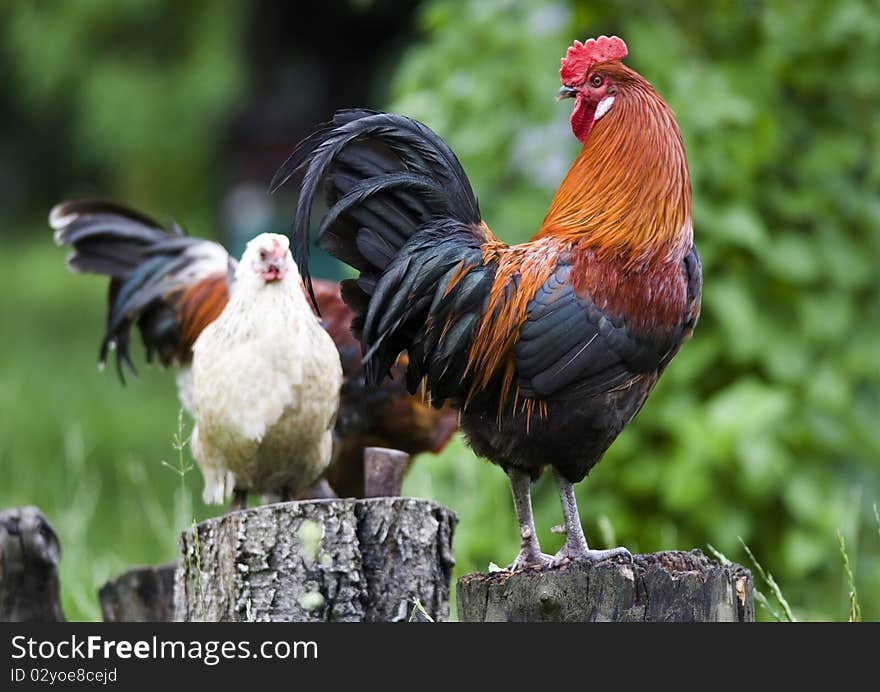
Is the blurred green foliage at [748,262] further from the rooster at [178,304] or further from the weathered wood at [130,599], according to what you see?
the weathered wood at [130,599]

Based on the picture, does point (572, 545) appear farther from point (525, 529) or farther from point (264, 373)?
point (264, 373)

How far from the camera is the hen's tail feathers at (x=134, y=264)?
202 inches

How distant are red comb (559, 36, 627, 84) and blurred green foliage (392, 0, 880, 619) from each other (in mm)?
1605

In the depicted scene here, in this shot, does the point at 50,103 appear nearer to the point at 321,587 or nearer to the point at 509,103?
the point at 509,103

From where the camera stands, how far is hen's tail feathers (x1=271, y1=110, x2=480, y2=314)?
3256mm

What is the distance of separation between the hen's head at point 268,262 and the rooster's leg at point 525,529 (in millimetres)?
976

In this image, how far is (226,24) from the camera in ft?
42.0

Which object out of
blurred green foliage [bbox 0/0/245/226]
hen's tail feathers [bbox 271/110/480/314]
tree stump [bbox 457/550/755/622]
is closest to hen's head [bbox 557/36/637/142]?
hen's tail feathers [bbox 271/110/480/314]

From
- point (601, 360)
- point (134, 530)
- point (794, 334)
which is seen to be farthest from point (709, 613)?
point (134, 530)

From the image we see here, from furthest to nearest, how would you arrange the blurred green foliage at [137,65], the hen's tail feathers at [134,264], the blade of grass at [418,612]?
the blurred green foliage at [137,65], the hen's tail feathers at [134,264], the blade of grass at [418,612]

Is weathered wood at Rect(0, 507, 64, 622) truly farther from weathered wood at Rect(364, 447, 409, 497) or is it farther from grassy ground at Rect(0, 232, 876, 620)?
weathered wood at Rect(364, 447, 409, 497)

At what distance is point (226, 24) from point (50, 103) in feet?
14.0

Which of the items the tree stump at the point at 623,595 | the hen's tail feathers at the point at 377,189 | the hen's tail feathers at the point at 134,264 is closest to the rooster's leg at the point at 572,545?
the tree stump at the point at 623,595

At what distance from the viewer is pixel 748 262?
5.32 meters
